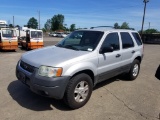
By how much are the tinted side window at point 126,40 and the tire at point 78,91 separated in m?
2.10

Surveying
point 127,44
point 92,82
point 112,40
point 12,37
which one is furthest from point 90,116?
point 12,37

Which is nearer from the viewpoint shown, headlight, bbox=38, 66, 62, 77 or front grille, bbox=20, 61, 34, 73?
headlight, bbox=38, 66, 62, 77

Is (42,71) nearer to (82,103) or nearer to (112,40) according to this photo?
(82,103)

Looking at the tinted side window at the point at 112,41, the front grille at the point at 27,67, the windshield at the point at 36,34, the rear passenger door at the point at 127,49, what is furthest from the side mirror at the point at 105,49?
the windshield at the point at 36,34

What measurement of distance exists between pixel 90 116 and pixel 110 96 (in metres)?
1.34

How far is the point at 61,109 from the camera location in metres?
4.44

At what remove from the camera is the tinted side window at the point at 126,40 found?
615 cm

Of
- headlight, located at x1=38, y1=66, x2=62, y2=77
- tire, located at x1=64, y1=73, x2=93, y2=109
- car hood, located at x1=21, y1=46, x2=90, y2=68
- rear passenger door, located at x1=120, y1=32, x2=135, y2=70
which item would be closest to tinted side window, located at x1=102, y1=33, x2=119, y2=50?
rear passenger door, located at x1=120, y1=32, x2=135, y2=70

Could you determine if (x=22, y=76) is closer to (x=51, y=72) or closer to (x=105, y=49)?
(x=51, y=72)

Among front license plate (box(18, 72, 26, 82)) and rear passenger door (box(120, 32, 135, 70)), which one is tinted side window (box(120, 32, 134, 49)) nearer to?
rear passenger door (box(120, 32, 135, 70))

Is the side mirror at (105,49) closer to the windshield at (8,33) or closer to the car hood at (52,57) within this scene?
the car hood at (52,57)

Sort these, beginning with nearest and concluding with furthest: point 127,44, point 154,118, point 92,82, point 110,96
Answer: point 154,118
point 92,82
point 110,96
point 127,44

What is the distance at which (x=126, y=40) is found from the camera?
634cm

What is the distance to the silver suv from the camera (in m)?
4.06
